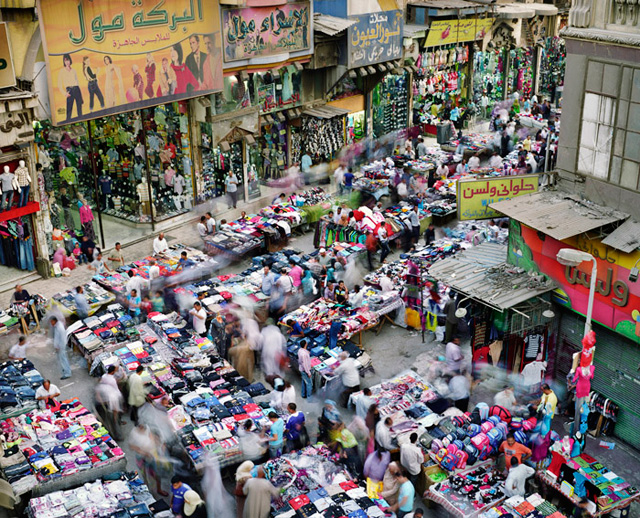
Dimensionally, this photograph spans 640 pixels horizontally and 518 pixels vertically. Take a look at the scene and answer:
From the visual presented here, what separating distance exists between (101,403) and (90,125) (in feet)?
35.8

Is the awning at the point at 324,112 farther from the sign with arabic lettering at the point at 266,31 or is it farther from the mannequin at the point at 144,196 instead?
the mannequin at the point at 144,196

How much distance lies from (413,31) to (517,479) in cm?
2578

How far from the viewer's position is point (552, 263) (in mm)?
15750

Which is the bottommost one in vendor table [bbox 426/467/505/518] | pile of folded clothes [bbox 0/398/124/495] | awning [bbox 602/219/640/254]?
vendor table [bbox 426/467/505/518]

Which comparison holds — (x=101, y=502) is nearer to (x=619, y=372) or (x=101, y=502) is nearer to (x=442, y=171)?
(x=619, y=372)

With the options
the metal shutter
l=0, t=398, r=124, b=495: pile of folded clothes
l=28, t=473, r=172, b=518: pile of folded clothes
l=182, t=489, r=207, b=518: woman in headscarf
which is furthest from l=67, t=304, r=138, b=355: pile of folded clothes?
the metal shutter

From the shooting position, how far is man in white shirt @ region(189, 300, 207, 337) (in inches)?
720

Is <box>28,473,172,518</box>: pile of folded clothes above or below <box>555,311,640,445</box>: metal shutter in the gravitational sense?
below

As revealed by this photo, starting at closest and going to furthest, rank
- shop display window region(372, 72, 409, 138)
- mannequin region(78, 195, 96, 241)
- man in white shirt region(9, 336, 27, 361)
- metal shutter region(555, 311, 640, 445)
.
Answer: metal shutter region(555, 311, 640, 445), man in white shirt region(9, 336, 27, 361), mannequin region(78, 195, 96, 241), shop display window region(372, 72, 409, 138)

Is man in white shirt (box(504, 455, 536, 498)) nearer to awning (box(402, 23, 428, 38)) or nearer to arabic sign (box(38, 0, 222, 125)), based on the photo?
arabic sign (box(38, 0, 222, 125))

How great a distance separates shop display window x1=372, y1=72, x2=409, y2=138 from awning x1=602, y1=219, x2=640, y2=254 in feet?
71.6

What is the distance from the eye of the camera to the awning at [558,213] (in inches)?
571

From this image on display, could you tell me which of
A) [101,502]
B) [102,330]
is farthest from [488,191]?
[101,502]

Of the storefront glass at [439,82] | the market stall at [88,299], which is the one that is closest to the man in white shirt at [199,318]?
the market stall at [88,299]
